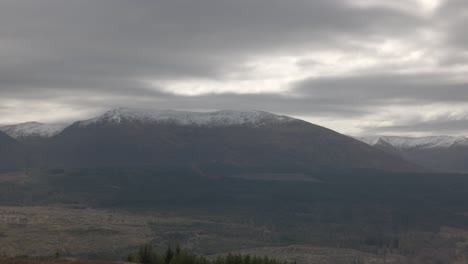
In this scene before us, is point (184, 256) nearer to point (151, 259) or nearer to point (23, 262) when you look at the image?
point (151, 259)

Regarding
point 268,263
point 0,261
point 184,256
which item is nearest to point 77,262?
point 0,261

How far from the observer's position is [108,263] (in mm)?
107500

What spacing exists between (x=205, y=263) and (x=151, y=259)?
30.7 ft

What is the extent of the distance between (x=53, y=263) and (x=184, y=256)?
2669 centimetres

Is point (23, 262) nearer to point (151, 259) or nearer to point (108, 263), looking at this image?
point (108, 263)

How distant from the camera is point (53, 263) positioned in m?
105

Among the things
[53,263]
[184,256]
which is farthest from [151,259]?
[53,263]

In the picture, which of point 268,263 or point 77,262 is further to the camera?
point 268,263

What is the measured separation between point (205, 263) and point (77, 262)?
2531 centimetres

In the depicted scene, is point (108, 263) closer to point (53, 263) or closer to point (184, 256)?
point (53, 263)

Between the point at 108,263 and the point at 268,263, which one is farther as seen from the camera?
the point at 268,263

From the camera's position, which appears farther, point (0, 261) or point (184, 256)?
point (184, 256)

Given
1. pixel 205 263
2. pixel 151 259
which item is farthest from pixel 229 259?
pixel 151 259

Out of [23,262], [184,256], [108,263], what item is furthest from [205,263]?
[23,262]
